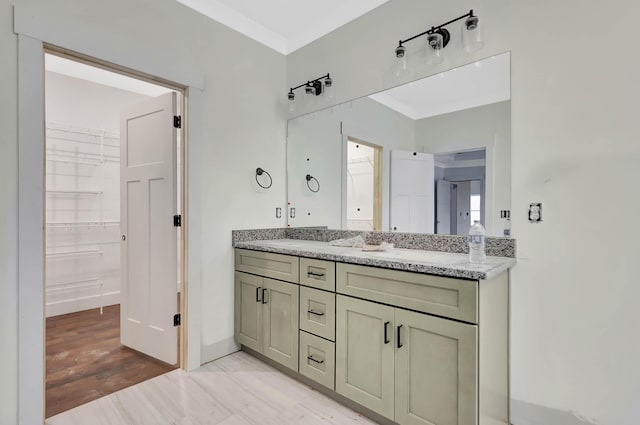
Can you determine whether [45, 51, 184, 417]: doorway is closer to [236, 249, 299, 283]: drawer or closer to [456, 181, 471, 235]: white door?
[236, 249, 299, 283]: drawer

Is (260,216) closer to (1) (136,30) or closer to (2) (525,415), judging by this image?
(1) (136,30)

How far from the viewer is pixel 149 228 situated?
2.47 meters

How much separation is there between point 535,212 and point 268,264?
66.1 inches

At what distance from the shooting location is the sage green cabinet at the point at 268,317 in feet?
7.04

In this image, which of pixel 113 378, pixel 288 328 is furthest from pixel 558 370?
pixel 113 378

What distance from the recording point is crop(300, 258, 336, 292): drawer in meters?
1.90

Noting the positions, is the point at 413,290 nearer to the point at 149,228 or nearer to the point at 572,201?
the point at 572,201

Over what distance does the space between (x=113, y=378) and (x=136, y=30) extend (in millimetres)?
2322

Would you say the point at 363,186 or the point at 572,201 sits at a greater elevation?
the point at 363,186

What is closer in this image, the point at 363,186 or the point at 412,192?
the point at 412,192

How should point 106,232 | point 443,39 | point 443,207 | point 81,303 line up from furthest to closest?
point 106,232 < point 81,303 < point 443,207 < point 443,39

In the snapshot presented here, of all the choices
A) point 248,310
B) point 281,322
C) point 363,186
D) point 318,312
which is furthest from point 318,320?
point 363,186

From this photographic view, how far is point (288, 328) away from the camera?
85.4 inches

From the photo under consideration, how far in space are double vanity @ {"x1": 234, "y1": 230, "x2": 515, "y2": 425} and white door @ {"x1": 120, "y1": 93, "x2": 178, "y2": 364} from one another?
2.55 feet
